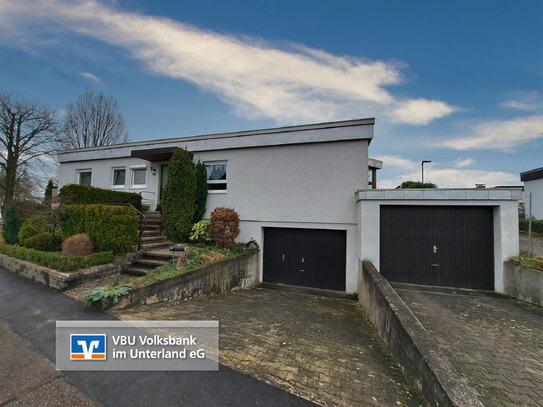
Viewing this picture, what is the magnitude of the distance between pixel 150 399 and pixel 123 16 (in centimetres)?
1005

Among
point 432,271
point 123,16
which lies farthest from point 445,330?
point 123,16

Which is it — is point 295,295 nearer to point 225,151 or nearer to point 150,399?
point 150,399

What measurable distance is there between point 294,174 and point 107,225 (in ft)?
21.4

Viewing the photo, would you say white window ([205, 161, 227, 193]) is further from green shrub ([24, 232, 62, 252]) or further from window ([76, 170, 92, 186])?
window ([76, 170, 92, 186])

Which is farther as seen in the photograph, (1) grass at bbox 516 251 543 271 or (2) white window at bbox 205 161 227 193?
(2) white window at bbox 205 161 227 193

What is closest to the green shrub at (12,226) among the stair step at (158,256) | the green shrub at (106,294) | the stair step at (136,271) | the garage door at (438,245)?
the stair step at (158,256)

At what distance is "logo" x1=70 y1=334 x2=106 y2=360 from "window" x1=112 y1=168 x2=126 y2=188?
→ 1046 cm

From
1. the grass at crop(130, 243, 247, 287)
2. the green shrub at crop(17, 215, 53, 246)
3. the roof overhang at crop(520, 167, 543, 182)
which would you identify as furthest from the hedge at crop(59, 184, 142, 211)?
the roof overhang at crop(520, 167, 543, 182)

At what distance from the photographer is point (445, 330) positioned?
4.00 m

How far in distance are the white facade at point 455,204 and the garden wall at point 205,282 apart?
13.4 feet

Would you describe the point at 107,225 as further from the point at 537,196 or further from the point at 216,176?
the point at 537,196

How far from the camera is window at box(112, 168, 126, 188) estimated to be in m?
11.9

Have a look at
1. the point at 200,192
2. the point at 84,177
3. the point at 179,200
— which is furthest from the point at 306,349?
the point at 84,177

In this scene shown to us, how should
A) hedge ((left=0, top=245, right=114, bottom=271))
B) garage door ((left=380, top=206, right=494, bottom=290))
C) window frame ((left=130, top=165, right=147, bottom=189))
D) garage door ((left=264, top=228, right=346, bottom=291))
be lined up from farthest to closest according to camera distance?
window frame ((left=130, top=165, right=147, bottom=189)) < garage door ((left=264, top=228, right=346, bottom=291)) < garage door ((left=380, top=206, right=494, bottom=290)) < hedge ((left=0, top=245, right=114, bottom=271))
